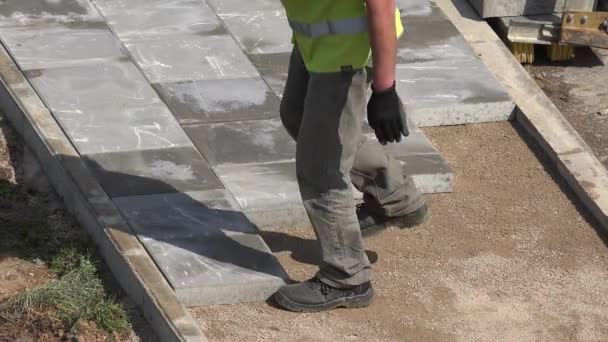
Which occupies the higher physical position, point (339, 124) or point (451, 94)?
point (339, 124)

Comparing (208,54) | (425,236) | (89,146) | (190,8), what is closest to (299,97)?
(425,236)

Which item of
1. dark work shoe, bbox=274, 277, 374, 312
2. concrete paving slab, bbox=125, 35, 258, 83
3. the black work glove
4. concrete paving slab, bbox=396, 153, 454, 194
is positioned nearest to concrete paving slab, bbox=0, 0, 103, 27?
concrete paving slab, bbox=125, 35, 258, 83

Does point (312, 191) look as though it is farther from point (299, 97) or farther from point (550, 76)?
point (550, 76)

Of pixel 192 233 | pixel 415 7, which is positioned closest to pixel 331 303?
pixel 192 233

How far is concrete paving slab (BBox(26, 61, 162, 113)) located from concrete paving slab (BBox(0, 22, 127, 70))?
0.09m

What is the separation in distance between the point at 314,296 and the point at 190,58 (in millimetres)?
2367

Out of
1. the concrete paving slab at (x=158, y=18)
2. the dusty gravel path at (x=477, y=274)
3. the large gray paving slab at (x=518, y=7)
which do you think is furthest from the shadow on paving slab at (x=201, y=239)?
the large gray paving slab at (x=518, y=7)

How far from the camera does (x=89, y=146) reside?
630cm

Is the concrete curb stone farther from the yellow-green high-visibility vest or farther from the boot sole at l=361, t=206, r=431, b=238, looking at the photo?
the yellow-green high-visibility vest

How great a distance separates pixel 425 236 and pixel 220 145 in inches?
46.2

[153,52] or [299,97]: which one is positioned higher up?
[299,97]

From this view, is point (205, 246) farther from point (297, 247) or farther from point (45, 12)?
point (45, 12)

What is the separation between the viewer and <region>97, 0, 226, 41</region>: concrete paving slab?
7.54 meters

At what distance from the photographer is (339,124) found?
16.4ft
